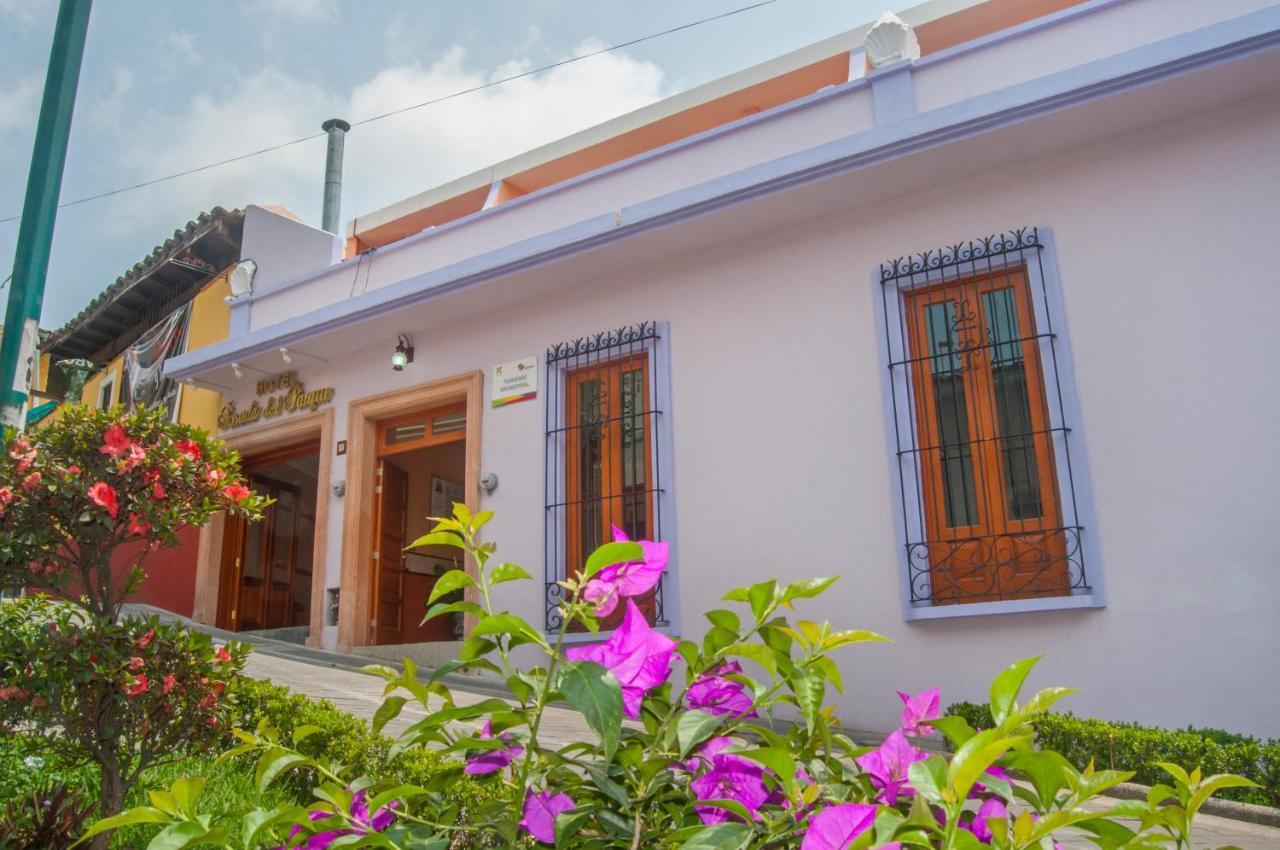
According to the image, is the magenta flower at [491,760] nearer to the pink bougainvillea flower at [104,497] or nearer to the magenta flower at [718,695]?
the magenta flower at [718,695]

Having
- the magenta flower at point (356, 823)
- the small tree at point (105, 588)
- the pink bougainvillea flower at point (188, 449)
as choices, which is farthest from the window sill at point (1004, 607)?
the magenta flower at point (356, 823)

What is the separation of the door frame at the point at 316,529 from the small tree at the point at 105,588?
265 inches

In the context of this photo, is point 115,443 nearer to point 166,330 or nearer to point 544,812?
point 544,812

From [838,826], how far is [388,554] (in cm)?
1028

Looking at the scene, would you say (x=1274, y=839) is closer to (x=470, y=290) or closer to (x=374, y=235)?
(x=470, y=290)

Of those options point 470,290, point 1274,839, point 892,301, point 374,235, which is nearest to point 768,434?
point 892,301

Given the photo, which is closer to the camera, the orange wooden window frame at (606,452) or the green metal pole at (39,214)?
the green metal pole at (39,214)

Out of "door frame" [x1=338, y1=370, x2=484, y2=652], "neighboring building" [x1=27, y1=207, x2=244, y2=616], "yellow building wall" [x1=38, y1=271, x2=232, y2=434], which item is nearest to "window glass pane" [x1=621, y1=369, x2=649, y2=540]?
"door frame" [x1=338, y1=370, x2=484, y2=652]

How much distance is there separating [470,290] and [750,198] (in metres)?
2.87

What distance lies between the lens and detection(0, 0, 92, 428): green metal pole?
4.75m

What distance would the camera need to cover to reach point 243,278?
1212 cm

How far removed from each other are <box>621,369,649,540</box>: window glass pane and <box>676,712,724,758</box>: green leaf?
7.05 metres

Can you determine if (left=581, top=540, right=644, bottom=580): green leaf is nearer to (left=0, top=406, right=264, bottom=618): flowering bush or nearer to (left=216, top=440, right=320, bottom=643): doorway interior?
(left=0, top=406, right=264, bottom=618): flowering bush

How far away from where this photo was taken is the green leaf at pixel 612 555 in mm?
1360
